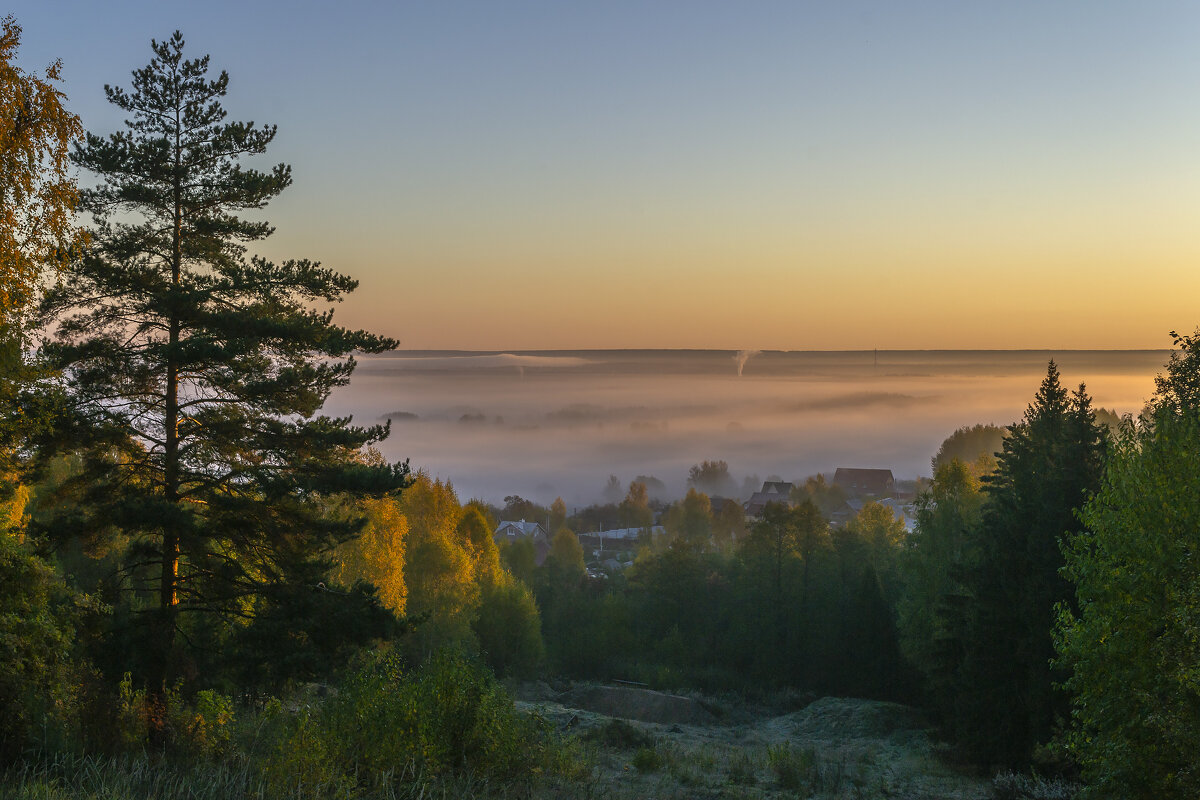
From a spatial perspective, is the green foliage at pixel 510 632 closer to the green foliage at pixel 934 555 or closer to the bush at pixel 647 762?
the green foliage at pixel 934 555

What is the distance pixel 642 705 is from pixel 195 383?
93.7 ft

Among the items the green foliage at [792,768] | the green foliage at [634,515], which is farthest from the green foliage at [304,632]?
the green foliage at [634,515]

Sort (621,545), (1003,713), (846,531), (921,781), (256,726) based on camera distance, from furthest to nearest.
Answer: (621,545) < (846,531) < (1003,713) < (921,781) < (256,726)

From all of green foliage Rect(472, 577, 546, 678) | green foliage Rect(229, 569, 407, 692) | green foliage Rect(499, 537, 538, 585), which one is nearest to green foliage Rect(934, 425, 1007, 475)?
green foliage Rect(499, 537, 538, 585)

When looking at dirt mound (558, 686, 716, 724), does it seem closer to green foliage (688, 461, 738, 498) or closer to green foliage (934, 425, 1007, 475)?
green foliage (934, 425, 1007, 475)

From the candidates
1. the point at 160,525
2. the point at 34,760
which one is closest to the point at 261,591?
the point at 160,525

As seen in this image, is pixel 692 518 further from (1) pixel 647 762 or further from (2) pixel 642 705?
(1) pixel 647 762

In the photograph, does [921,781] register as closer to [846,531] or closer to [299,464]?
[299,464]

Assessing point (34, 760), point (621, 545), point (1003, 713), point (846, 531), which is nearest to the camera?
point (34, 760)

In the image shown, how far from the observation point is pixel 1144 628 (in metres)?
14.3

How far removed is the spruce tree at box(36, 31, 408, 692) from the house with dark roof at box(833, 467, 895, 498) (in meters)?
120

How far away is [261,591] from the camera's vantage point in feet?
50.8

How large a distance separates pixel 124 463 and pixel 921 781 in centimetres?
2002

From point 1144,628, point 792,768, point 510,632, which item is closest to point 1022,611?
point 792,768
